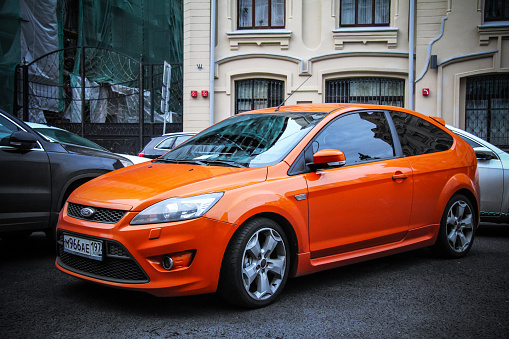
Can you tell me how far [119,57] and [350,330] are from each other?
18154 mm

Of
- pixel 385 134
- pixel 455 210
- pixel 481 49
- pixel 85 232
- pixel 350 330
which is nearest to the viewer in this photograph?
pixel 350 330

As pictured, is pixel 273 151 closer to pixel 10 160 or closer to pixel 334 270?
pixel 334 270

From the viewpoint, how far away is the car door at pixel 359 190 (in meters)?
4.44

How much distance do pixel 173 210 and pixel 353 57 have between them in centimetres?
1281

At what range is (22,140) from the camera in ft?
18.0

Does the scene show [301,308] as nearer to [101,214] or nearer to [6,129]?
[101,214]

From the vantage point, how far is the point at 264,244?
4.05 metres

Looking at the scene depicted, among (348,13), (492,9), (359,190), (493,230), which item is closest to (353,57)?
(348,13)

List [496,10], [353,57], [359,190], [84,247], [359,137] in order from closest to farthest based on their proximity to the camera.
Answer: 1. [84,247]
2. [359,190]
3. [359,137]
4. [496,10]
5. [353,57]

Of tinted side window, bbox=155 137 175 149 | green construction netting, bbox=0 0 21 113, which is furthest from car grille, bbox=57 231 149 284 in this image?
green construction netting, bbox=0 0 21 113

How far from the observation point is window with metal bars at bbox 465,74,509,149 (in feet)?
48.5

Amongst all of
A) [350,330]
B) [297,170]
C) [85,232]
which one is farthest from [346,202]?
[85,232]

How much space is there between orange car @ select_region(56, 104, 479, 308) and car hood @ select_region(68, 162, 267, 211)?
0.4 inches

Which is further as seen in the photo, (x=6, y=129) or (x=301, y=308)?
(x=6, y=129)
